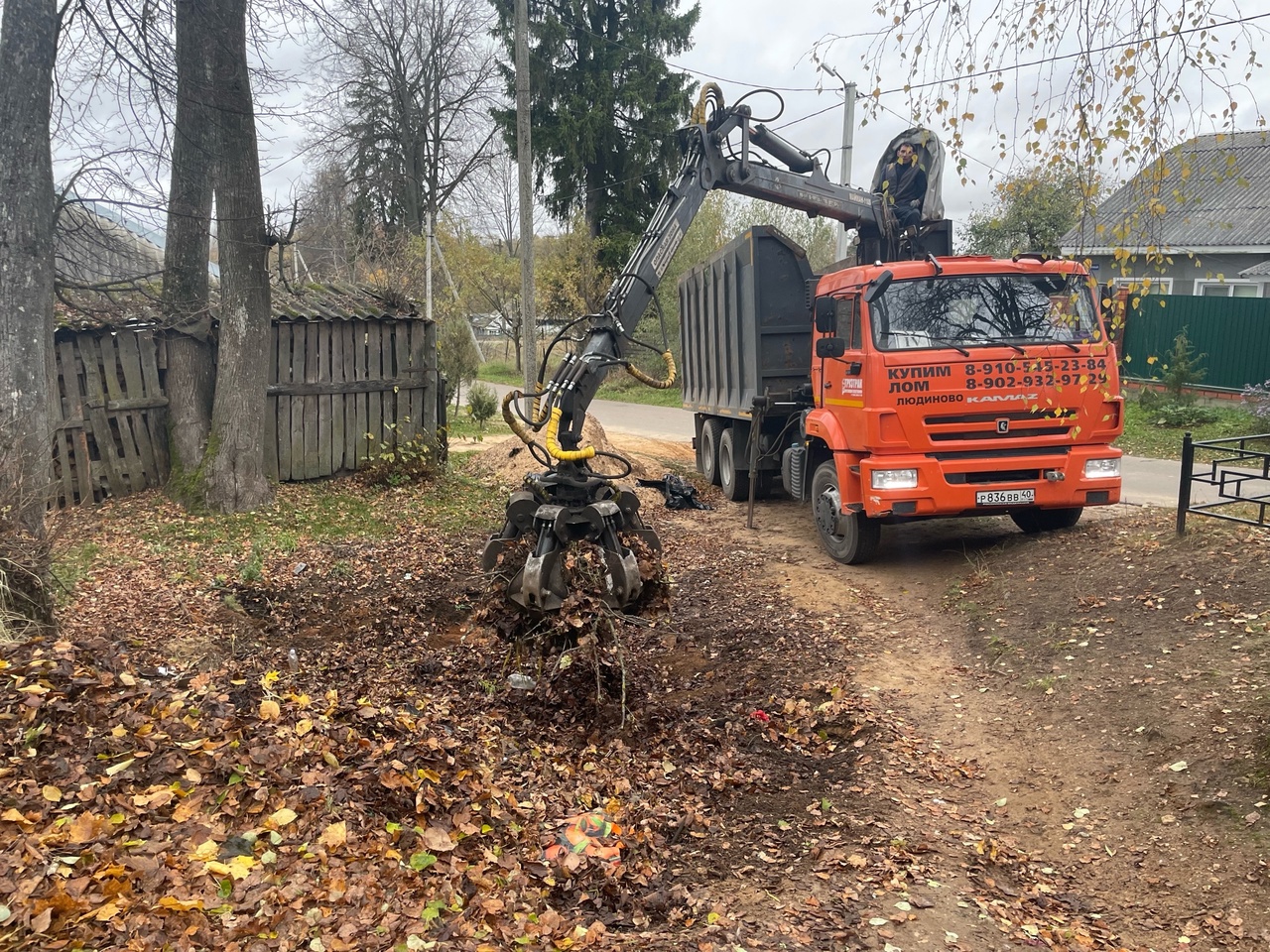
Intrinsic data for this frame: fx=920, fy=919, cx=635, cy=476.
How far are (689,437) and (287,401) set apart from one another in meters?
9.75

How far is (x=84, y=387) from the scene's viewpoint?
32.4 ft

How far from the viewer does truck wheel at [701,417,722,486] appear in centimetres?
1308

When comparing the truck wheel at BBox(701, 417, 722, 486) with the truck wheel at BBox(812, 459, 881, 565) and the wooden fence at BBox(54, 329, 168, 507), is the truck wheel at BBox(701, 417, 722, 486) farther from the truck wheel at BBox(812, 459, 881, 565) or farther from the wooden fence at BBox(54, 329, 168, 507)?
the wooden fence at BBox(54, 329, 168, 507)

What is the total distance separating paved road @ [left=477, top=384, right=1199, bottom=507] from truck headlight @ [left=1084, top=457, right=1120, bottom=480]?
2.86 meters

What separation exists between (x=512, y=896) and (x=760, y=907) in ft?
3.02

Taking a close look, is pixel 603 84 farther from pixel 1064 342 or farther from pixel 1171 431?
pixel 1064 342

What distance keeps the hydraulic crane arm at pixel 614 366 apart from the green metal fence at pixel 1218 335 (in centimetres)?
Answer: 1064

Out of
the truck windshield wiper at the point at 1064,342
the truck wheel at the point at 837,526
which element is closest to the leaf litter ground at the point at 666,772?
the truck wheel at the point at 837,526

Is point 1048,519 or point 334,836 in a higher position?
point 1048,519

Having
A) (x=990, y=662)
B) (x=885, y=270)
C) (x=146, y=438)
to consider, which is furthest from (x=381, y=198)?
(x=990, y=662)

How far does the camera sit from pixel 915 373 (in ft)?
25.0

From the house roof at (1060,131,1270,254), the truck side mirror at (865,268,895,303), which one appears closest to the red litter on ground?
the house roof at (1060,131,1270,254)

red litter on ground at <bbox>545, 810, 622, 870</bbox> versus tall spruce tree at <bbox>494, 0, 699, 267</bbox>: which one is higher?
tall spruce tree at <bbox>494, 0, 699, 267</bbox>


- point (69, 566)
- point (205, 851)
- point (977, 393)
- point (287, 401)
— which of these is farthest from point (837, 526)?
point (287, 401)
